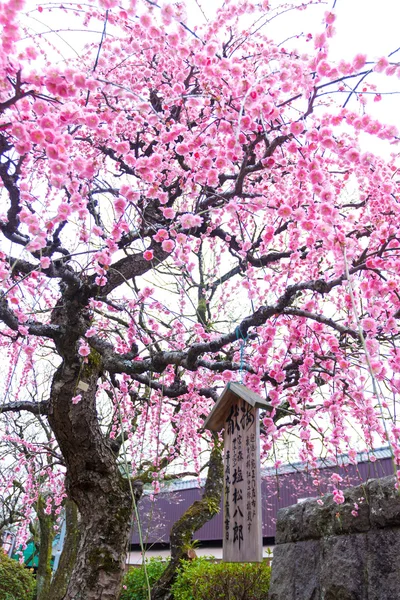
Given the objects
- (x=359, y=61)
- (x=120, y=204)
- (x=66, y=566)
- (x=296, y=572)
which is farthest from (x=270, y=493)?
(x=359, y=61)

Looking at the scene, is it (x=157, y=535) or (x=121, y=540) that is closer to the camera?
(x=121, y=540)

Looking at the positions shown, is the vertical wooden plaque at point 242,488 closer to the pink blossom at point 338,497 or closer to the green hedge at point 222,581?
the pink blossom at point 338,497

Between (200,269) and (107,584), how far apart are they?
5.40m

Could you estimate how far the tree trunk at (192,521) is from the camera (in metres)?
6.95

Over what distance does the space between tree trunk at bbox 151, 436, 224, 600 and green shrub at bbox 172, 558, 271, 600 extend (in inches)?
28.9

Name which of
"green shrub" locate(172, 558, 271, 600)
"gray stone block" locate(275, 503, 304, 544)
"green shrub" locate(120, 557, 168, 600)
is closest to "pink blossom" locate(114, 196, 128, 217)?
"gray stone block" locate(275, 503, 304, 544)

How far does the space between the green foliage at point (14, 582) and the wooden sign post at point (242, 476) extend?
7.31 meters

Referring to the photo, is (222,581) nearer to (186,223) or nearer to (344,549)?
(344,549)

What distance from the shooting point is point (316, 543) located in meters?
3.82

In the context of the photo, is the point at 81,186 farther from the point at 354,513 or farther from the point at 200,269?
the point at 200,269

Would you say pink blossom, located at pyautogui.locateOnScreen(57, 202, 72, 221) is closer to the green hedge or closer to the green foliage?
the green hedge

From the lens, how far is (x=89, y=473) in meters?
4.57

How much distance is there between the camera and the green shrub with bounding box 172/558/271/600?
524 centimetres

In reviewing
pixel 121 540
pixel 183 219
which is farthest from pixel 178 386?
pixel 183 219
